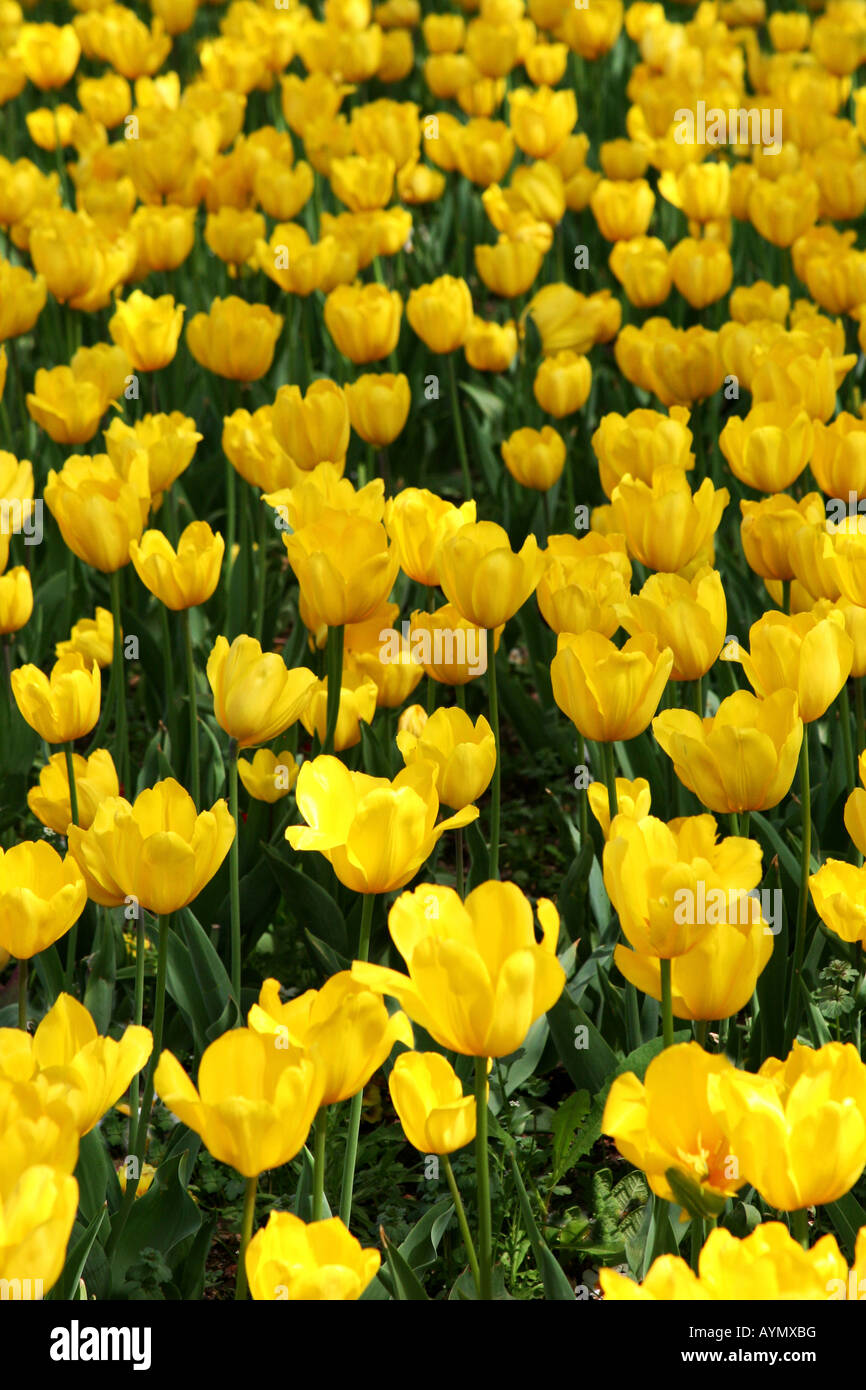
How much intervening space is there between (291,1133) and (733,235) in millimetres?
4355

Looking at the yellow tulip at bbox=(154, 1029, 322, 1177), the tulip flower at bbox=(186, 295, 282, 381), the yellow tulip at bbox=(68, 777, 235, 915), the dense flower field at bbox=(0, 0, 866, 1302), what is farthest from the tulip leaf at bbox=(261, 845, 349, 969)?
the tulip flower at bbox=(186, 295, 282, 381)

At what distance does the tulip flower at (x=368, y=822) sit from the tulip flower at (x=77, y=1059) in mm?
261

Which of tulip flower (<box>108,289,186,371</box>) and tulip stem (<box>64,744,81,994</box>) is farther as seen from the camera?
tulip flower (<box>108,289,186,371</box>)

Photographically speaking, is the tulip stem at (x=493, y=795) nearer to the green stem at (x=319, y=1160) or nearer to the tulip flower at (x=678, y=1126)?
the green stem at (x=319, y=1160)

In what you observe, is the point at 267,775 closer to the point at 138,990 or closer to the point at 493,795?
the point at 493,795

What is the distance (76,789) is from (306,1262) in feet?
3.24

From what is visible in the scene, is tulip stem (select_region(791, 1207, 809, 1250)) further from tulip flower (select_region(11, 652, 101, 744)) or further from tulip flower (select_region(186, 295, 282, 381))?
tulip flower (select_region(186, 295, 282, 381))

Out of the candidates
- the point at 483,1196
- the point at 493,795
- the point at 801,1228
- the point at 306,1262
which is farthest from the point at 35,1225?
the point at 493,795

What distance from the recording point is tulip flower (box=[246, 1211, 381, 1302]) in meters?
1.21

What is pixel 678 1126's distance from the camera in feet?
4.37

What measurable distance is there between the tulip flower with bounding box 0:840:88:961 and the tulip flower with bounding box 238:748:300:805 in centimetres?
64

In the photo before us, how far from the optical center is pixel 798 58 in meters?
5.99

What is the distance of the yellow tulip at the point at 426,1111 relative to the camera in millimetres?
1429

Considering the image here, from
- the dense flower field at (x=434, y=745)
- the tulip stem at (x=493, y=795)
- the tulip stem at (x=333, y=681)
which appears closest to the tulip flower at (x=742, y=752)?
the dense flower field at (x=434, y=745)
